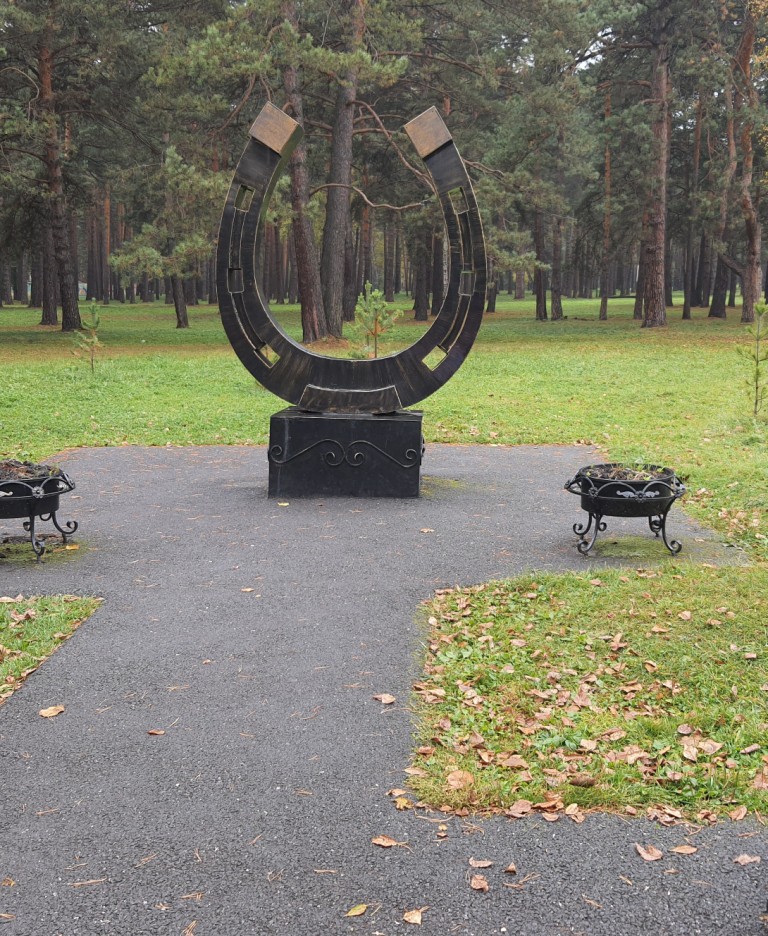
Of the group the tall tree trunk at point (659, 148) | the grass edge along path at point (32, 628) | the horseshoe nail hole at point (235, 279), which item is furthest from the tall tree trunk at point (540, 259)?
the grass edge along path at point (32, 628)

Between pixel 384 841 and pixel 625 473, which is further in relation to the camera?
pixel 625 473

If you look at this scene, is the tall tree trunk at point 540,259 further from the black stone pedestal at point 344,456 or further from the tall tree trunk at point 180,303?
the black stone pedestal at point 344,456

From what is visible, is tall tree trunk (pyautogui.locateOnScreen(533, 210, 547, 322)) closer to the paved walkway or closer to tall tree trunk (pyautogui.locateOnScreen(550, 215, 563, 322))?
tall tree trunk (pyautogui.locateOnScreen(550, 215, 563, 322))

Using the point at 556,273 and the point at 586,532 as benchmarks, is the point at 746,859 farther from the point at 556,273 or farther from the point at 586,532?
the point at 556,273

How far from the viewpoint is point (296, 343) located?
9.90 metres

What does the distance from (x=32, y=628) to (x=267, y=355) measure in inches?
197

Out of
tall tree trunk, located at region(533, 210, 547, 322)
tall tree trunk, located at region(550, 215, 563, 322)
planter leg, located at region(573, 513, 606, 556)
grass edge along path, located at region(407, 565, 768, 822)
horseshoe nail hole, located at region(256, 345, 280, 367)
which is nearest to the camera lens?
grass edge along path, located at region(407, 565, 768, 822)

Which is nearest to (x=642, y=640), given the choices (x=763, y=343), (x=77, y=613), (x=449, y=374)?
(x=77, y=613)

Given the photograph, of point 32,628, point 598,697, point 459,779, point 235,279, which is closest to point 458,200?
point 235,279

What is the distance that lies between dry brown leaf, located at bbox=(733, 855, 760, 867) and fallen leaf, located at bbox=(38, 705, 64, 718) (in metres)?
3.09

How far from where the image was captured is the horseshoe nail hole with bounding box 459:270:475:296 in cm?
986

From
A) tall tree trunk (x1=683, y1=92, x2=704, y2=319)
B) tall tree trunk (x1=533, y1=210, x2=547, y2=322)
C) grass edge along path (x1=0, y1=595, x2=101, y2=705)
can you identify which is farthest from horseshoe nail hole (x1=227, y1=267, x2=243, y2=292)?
tall tree trunk (x1=533, y1=210, x2=547, y2=322)

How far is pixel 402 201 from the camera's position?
109 feet

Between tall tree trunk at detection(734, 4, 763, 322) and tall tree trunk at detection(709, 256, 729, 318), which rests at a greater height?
tall tree trunk at detection(734, 4, 763, 322)
